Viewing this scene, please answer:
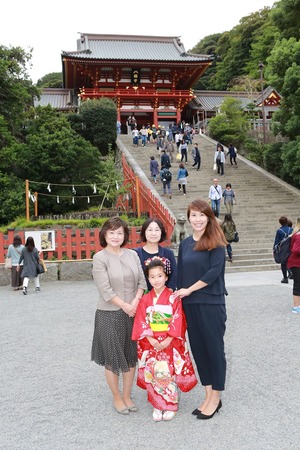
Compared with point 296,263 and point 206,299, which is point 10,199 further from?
point 206,299

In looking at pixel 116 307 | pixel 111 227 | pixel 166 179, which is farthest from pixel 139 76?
pixel 116 307

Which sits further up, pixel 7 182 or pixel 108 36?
pixel 108 36

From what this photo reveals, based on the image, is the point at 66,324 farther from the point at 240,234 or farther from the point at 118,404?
the point at 240,234

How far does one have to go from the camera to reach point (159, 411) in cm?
300

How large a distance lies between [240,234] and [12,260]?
22.6 ft

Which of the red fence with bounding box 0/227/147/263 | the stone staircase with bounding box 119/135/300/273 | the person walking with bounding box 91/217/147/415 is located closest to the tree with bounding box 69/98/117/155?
the stone staircase with bounding box 119/135/300/273

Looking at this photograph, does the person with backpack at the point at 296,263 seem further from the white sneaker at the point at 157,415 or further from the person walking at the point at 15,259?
the person walking at the point at 15,259

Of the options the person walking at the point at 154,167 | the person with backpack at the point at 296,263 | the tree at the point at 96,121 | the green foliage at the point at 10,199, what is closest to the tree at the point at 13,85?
the green foliage at the point at 10,199

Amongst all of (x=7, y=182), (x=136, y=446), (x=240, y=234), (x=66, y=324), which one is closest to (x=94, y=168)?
(x=7, y=182)

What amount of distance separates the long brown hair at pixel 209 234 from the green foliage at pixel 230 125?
21698mm

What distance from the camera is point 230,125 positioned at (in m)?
24.0

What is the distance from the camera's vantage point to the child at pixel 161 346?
9.84 ft

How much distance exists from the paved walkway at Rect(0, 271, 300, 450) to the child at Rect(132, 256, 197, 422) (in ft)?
0.56

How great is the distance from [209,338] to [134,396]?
3.18 feet
